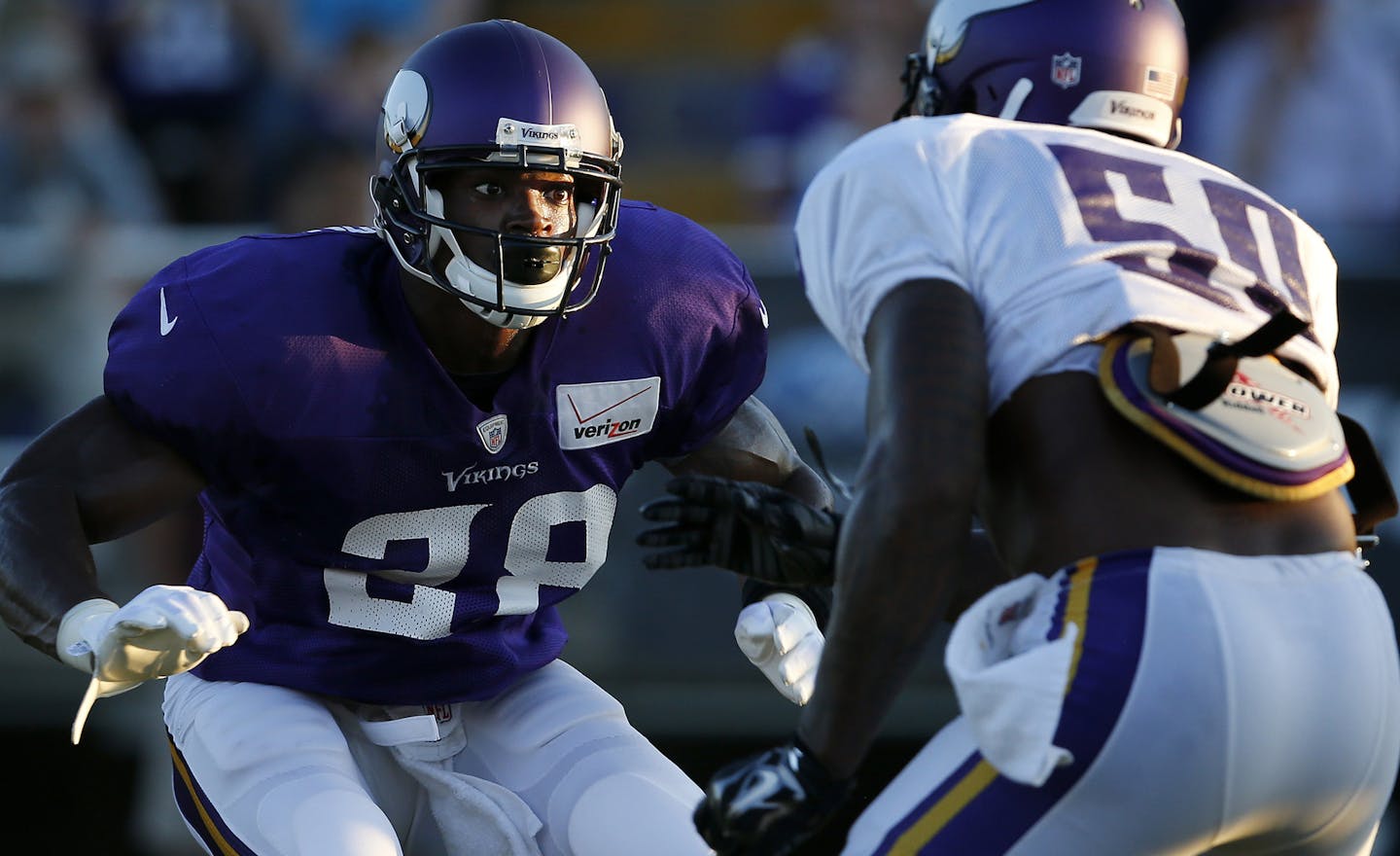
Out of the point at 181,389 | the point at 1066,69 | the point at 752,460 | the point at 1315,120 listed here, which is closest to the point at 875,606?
the point at 1066,69

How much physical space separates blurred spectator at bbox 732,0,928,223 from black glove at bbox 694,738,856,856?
3923mm

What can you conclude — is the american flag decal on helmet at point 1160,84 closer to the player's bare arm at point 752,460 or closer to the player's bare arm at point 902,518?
the player's bare arm at point 902,518

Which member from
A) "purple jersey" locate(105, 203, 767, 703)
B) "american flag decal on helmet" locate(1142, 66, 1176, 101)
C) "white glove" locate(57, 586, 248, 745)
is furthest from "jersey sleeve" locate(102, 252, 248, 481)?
"american flag decal on helmet" locate(1142, 66, 1176, 101)

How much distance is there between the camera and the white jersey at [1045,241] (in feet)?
7.33

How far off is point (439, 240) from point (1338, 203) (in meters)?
3.80

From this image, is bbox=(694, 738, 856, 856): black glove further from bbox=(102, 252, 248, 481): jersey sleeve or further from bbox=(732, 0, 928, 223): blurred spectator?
bbox=(732, 0, 928, 223): blurred spectator

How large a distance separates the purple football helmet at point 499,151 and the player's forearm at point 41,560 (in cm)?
63

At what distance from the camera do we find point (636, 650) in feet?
17.4

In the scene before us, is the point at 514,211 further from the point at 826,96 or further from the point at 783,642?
the point at 826,96

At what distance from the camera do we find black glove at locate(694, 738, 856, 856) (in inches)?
85.2

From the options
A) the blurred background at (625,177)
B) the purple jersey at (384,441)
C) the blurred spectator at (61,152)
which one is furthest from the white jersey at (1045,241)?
the blurred spectator at (61,152)

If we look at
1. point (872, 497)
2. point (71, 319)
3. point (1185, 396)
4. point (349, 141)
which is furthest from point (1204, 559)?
point (71, 319)

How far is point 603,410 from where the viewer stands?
9.66 feet

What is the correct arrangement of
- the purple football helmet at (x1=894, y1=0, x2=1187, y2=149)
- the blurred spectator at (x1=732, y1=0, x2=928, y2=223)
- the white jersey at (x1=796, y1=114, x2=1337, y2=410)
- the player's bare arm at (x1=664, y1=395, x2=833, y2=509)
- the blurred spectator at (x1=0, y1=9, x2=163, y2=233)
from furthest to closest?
the blurred spectator at (x1=0, y1=9, x2=163, y2=233) → the blurred spectator at (x1=732, y1=0, x2=928, y2=223) → the player's bare arm at (x1=664, y1=395, x2=833, y2=509) → the purple football helmet at (x1=894, y1=0, x2=1187, y2=149) → the white jersey at (x1=796, y1=114, x2=1337, y2=410)
